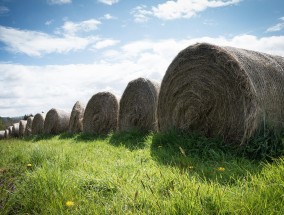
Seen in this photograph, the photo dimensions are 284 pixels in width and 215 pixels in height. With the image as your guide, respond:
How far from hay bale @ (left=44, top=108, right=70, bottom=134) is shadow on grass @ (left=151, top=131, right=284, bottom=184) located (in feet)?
37.7

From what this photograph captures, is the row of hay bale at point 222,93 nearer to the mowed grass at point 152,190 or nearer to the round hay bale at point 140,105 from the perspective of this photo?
the mowed grass at point 152,190

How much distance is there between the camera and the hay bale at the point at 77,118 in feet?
47.2

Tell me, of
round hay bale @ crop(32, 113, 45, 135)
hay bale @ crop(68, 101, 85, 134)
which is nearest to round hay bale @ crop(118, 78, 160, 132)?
hay bale @ crop(68, 101, 85, 134)

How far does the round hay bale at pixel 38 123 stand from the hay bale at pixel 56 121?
7.24ft

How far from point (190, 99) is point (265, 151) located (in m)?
2.14

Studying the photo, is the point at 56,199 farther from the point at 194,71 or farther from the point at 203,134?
the point at 194,71

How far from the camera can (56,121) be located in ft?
55.3

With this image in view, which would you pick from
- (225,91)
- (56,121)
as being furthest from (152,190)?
(56,121)

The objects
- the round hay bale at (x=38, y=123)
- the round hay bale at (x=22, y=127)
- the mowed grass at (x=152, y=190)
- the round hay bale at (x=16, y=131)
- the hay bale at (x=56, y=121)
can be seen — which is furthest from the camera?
the round hay bale at (x=16, y=131)

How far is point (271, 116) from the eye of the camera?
5559 millimetres

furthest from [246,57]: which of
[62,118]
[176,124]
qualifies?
[62,118]

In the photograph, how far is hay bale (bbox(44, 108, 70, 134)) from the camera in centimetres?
1681

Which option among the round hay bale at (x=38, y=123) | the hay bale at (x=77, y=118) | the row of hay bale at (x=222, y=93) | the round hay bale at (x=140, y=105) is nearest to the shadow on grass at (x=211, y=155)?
the row of hay bale at (x=222, y=93)

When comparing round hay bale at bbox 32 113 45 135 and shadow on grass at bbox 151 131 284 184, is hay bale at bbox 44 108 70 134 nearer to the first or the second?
round hay bale at bbox 32 113 45 135
